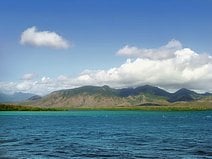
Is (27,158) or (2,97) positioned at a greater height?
(2,97)

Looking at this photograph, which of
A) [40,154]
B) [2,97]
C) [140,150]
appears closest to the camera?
[2,97]

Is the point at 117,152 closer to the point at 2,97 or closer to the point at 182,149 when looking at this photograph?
the point at 182,149

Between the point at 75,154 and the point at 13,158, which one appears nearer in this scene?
the point at 13,158

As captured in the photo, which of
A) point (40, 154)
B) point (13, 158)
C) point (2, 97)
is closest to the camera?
point (2, 97)

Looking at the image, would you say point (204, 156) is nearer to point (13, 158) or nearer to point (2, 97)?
point (13, 158)

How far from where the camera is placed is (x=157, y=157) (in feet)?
146

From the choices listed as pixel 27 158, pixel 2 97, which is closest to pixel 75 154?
pixel 27 158

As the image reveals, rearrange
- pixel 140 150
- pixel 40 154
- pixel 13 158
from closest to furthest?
pixel 13 158, pixel 40 154, pixel 140 150

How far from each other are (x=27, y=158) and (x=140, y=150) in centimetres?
1573

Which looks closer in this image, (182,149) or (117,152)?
(117,152)

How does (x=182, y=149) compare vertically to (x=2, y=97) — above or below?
below

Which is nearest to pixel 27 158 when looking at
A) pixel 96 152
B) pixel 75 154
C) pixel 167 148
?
pixel 75 154

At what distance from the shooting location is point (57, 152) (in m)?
49.7

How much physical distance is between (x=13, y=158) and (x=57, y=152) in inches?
302
